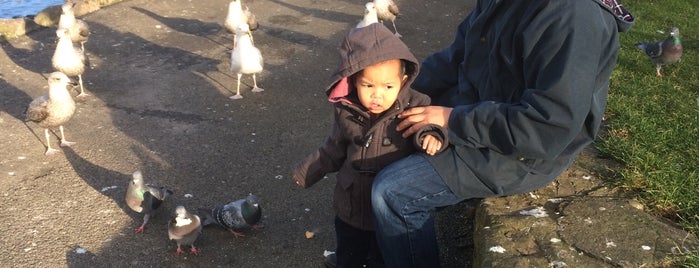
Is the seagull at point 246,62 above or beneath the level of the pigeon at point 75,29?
above

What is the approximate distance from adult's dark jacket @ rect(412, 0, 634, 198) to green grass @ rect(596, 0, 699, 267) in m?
0.78

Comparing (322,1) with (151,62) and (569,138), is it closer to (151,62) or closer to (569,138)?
(151,62)

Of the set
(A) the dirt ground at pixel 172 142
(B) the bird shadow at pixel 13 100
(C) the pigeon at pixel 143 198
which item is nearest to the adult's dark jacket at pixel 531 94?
(A) the dirt ground at pixel 172 142

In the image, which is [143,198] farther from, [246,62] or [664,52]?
[664,52]

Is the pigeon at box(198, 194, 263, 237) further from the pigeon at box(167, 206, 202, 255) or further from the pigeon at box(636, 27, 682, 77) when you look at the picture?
the pigeon at box(636, 27, 682, 77)

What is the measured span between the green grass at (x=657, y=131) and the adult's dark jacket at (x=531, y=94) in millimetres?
776

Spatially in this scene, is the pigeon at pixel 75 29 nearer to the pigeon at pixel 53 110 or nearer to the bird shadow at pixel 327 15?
the pigeon at pixel 53 110

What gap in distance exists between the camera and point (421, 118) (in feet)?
9.83

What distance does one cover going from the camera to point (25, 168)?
16.4ft

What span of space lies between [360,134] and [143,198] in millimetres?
1805

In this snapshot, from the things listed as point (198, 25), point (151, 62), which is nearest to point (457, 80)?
point (151, 62)

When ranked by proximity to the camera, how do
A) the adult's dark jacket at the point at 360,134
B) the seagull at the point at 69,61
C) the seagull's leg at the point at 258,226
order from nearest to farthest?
the adult's dark jacket at the point at 360,134 → the seagull's leg at the point at 258,226 → the seagull at the point at 69,61

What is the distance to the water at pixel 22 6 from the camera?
10875 millimetres

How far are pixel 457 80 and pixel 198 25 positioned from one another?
5793mm
